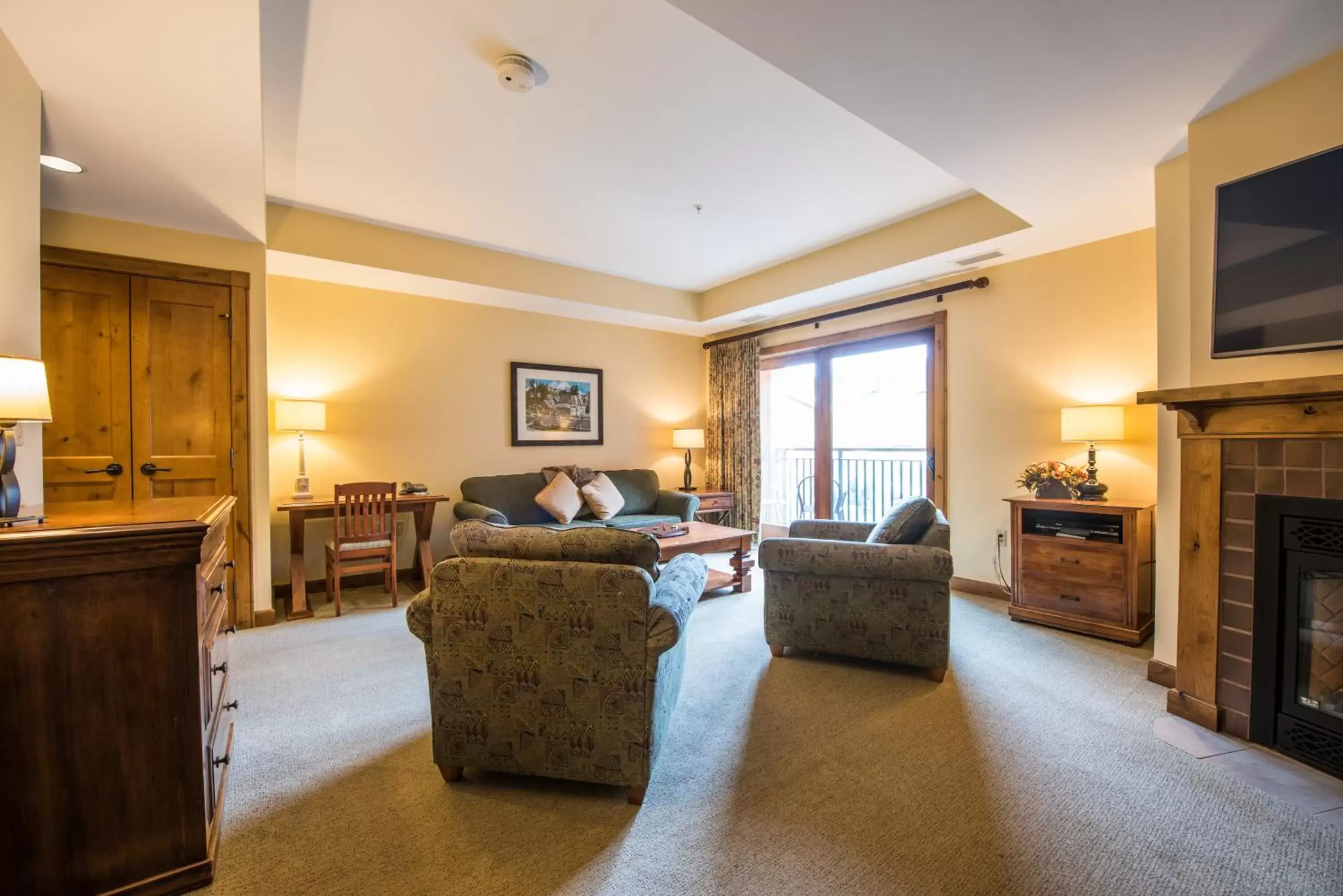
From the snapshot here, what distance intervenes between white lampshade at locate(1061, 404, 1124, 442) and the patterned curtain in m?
3.07

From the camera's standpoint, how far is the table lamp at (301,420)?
159 inches

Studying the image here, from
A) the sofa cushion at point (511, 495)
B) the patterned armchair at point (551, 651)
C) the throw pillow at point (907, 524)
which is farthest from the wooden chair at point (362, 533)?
the throw pillow at point (907, 524)

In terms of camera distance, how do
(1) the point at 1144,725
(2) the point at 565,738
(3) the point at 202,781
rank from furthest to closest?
(1) the point at 1144,725 → (2) the point at 565,738 → (3) the point at 202,781

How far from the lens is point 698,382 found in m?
6.84

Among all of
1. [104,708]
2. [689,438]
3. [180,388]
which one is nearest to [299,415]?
[180,388]

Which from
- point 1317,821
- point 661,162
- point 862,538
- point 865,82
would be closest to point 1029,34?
point 865,82

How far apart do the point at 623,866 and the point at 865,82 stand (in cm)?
278

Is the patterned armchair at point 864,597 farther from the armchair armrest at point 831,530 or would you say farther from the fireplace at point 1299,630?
the fireplace at point 1299,630

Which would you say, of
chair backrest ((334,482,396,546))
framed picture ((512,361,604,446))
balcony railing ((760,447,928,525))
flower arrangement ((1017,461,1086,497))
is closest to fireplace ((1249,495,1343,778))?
flower arrangement ((1017,461,1086,497))

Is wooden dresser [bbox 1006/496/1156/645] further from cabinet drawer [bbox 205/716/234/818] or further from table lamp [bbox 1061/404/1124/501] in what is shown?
cabinet drawer [bbox 205/716/234/818]

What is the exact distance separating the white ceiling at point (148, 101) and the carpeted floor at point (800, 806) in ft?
8.26

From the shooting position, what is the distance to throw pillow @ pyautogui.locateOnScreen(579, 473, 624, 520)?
16.9 feet

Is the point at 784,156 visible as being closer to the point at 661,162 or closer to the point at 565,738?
the point at 661,162

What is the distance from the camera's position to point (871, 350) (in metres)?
5.11
